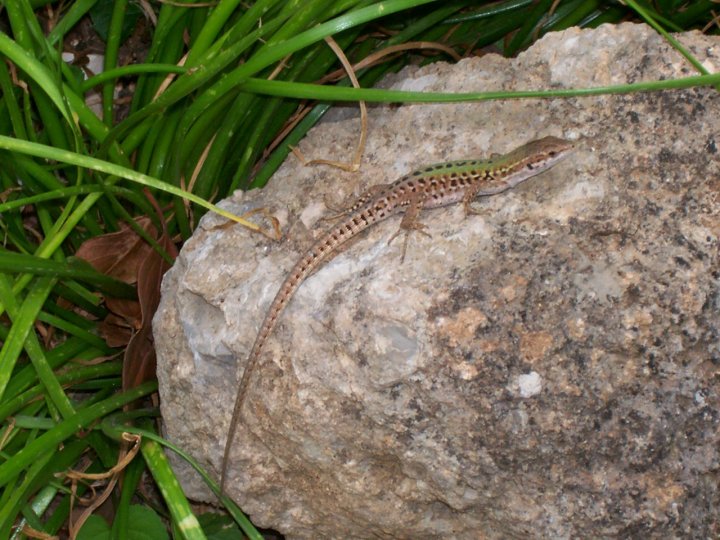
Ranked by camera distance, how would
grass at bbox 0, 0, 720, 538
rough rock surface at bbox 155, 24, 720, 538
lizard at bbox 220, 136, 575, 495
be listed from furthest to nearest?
grass at bbox 0, 0, 720, 538 < lizard at bbox 220, 136, 575, 495 < rough rock surface at bbox 155, 24, 720, 538

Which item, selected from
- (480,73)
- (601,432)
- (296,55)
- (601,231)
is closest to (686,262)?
(601,231)

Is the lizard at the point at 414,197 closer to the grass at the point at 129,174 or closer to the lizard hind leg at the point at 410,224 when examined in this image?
the lizard hind leg at the point at 410,224

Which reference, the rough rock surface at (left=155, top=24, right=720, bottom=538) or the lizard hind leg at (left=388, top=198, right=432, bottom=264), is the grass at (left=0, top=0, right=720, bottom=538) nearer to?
the rough rock surface at (left=155, top=24, right=720, bottom=538)

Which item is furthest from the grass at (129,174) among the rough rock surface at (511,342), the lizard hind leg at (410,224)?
the lizard hind leg at (410,224)

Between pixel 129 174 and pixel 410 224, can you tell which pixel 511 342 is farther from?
pixel 129 174

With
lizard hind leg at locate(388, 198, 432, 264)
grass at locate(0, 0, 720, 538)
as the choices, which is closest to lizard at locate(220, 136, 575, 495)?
lizard hind leg at locate(388, 198, 432, 264)
